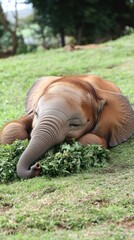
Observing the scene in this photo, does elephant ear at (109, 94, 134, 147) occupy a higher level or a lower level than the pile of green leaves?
lower

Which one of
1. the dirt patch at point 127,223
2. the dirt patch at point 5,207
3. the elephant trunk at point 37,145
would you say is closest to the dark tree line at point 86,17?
the elephant trunk at point 37,145

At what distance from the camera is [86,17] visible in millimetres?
21688

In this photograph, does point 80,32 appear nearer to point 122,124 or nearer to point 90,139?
point 122,124

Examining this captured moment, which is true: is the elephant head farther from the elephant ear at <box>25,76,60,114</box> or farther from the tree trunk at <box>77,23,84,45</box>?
the tree trunk at <box>77,23,84,45</box>

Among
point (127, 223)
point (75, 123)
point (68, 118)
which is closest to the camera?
point (127, 223)

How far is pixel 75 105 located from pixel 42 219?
2311 mm

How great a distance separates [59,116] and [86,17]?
15.1 meters

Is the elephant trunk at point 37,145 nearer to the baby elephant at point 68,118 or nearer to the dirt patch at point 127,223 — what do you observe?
the baby elephant at point 68,118

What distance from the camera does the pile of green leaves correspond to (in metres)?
6.47

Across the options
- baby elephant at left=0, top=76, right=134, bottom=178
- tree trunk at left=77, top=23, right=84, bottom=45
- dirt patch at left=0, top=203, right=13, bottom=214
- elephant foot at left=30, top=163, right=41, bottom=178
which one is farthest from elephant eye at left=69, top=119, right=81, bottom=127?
tree trunk at left=77, top=23, right=84, bottom=45

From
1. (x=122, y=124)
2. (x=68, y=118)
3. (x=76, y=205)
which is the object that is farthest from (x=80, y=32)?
(x=76, y=205)

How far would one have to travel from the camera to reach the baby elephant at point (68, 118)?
670cm

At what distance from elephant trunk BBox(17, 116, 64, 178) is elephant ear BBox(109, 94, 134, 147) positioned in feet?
3.35

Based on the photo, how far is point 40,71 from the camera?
1362 centimetres
